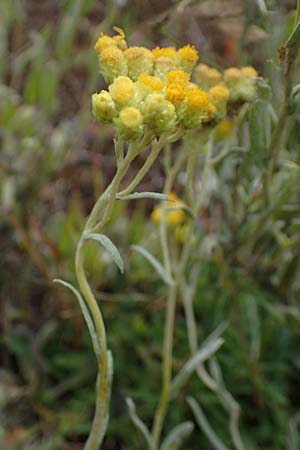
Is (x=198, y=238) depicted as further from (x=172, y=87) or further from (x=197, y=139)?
(x=172, y=87)

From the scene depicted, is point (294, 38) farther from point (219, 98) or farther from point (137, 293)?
point (137, 293)

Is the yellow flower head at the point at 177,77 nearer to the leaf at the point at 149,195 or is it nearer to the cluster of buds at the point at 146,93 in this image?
the cluster of buds at the point at 146,93

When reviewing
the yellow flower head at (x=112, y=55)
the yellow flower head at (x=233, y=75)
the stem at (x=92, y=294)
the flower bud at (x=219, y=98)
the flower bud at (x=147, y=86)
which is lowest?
the stem at (x=92, y=294)

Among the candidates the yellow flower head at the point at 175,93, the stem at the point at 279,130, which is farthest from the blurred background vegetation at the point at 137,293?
the yellow flower head at the point at 175,93

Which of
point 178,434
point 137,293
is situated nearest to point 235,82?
point 178,434

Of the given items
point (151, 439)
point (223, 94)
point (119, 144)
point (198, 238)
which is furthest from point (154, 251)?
point (119, 144)

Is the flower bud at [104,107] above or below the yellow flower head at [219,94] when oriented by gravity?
above
